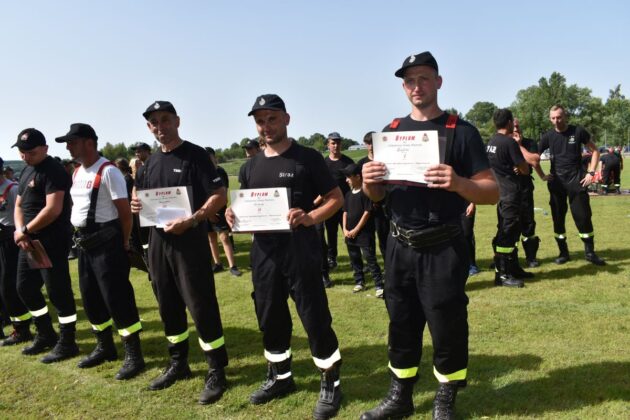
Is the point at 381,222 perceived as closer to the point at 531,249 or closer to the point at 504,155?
the point at 504,155

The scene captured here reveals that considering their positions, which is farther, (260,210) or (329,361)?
(329,361)

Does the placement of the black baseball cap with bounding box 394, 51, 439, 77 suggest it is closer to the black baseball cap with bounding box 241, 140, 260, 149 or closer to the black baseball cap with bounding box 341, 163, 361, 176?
the black baseball cap with bounding box 341, 163, 361, 176

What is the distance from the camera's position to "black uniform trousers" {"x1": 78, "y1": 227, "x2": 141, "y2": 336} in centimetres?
474

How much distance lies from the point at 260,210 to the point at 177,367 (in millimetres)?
2008

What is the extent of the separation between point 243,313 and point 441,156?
4589 millimetres

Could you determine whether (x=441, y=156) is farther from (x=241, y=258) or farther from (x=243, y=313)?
(x=241, y=258)

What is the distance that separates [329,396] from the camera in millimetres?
3869

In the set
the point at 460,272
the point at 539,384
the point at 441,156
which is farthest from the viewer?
the point at 539,384

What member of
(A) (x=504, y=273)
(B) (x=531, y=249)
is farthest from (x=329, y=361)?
(B) (x=531, y=249)

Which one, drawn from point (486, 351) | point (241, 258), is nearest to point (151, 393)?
point (486, 351)

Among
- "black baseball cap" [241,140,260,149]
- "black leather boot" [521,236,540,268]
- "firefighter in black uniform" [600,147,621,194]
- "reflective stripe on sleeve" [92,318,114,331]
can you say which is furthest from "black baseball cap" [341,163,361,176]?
"firefighter in black uniform" [600,147,621,194]

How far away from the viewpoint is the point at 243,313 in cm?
686

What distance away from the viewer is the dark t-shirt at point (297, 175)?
3746 millimetres

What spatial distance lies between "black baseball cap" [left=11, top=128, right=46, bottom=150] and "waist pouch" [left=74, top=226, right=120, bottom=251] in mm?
1216
